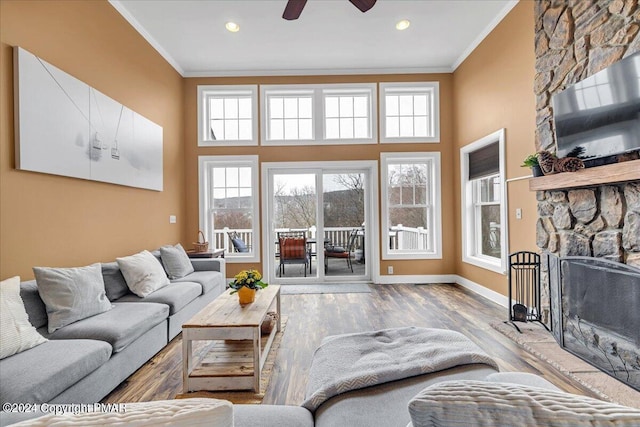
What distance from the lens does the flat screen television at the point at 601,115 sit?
2043 millimetres

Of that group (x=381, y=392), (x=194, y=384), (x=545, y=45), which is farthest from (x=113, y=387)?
(x=545, y=45)

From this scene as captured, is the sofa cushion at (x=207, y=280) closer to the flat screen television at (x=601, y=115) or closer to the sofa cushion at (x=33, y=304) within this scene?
the sofa cushion at (x=33, y=304)

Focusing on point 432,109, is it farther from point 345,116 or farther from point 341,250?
point 341,250

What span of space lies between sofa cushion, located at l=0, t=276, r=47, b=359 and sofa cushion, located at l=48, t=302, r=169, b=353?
7.7 inches

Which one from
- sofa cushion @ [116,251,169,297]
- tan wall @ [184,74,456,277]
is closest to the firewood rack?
tan wall @ [184,74,456,277]

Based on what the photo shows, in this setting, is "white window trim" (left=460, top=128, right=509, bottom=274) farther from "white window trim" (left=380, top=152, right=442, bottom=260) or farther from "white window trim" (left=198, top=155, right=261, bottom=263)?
"white window trim" (left=198, top=155, right=261, bottom=263)

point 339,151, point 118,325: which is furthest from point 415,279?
point 118,325

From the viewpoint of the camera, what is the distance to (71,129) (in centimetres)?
274

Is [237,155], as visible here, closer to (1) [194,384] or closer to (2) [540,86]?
(1) [194,384]

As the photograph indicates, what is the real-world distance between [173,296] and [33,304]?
1.07m

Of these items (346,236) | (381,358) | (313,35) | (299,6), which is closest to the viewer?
(381,358)

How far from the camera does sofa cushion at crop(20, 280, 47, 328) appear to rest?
6.83 feet

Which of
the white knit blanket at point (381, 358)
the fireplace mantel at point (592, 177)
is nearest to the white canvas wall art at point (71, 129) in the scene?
the white knit blanket at point (381, 358)

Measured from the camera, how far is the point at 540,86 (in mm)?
3031
